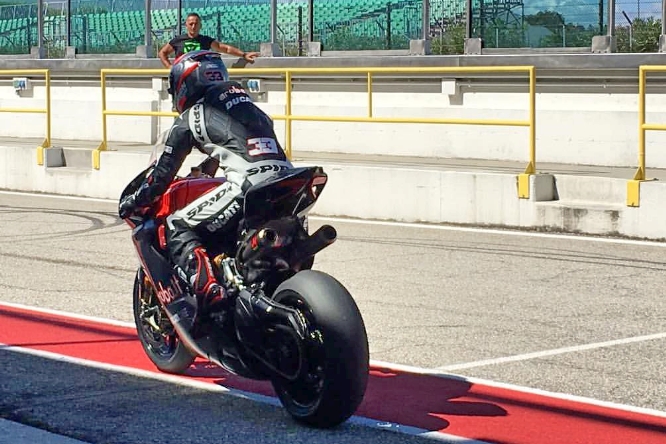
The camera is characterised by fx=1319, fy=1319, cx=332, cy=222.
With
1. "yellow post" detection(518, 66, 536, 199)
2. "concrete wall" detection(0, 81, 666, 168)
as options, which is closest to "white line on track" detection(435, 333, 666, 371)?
"yellow post" detection(518, 66, 536, 199)

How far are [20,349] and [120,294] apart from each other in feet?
7.10

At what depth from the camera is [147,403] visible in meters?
6.32

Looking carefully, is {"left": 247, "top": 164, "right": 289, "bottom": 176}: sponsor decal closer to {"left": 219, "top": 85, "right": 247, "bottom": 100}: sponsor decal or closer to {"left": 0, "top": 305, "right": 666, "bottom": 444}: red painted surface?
{"left": 219, "top": 85, "right": 247, "bottom": 100}: sponsor decal

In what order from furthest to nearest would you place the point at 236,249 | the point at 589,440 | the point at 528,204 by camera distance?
the point at 528,204, the point at 236,249, the point at 589,440

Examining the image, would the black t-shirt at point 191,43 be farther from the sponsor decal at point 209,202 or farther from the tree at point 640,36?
the sponsor decal at point 209,202

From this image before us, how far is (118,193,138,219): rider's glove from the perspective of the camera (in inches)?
256

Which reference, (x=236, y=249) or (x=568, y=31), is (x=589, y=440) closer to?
(x=236, y=249)

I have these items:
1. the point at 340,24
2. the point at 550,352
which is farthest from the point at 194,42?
the point at 550,352

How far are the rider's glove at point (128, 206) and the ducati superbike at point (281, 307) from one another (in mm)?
123

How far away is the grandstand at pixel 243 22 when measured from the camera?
21.1m

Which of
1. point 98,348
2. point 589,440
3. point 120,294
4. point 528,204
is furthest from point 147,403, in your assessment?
point 528,204

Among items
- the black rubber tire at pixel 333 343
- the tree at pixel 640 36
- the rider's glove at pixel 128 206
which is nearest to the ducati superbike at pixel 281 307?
the black rubber tire at pixel 333 343

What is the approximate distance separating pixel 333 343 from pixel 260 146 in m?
1.20

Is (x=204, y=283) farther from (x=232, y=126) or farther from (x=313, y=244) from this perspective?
(x=232, y=126)
